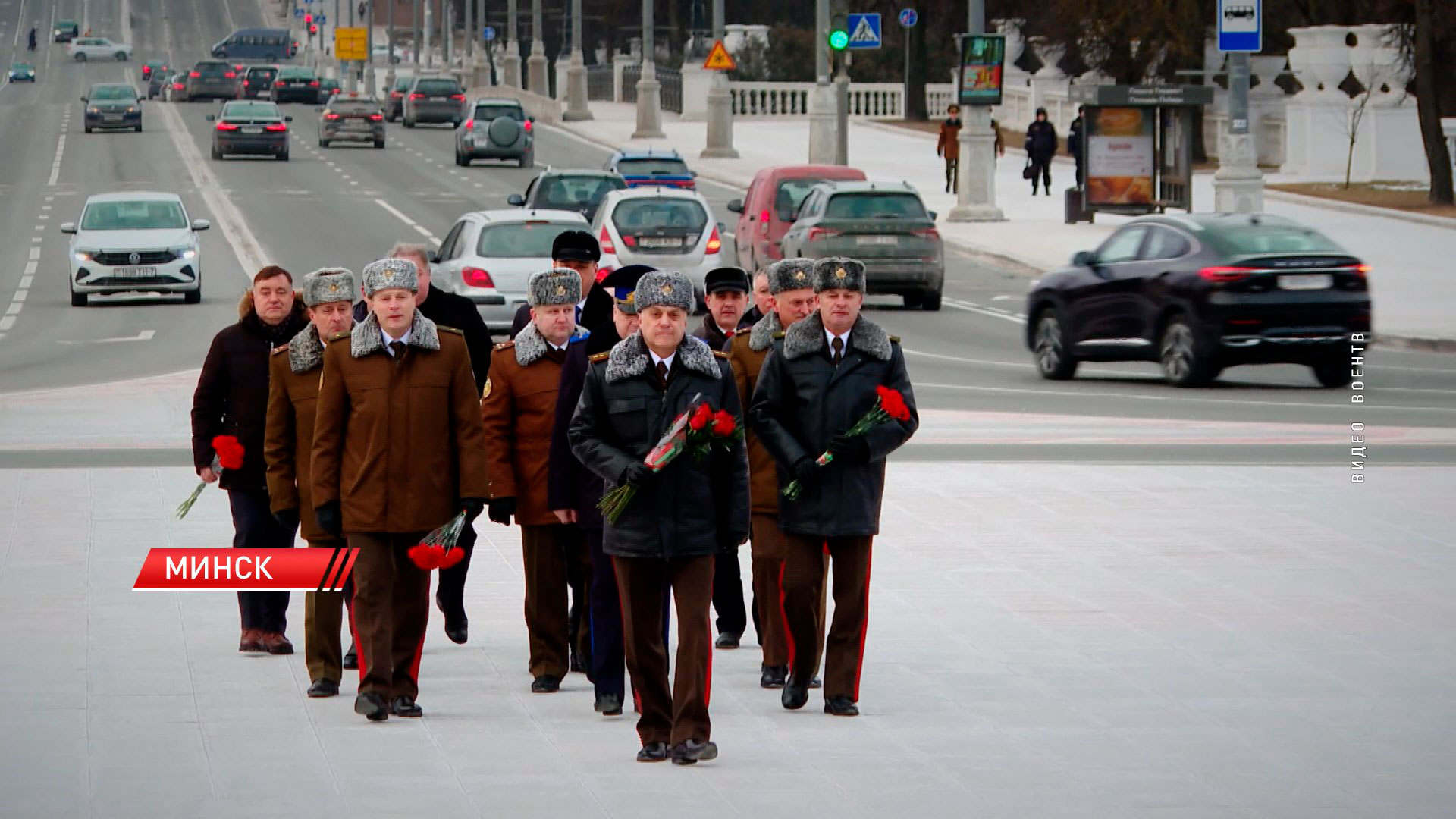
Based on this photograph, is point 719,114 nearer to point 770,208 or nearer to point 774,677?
point 770,208

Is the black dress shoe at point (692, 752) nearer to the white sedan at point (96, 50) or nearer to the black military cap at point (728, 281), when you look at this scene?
the black military cap at point (728, 281)

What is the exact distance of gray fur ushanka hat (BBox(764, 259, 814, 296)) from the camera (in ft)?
30.8

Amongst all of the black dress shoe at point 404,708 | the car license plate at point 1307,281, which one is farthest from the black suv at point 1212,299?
the black dress shoe at point 404,708

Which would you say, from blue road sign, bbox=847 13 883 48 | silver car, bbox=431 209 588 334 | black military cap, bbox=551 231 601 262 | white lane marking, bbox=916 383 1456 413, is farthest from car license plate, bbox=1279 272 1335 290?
blue road sign, bbox=847 13 883 48

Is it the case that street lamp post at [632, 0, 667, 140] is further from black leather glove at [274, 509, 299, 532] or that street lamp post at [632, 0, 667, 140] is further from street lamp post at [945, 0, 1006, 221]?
black leather glove at [274, 509, 299, 532]

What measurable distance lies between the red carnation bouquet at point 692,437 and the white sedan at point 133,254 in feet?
84.2

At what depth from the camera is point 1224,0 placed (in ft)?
103

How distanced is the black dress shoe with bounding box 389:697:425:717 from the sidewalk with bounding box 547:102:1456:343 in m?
18.8

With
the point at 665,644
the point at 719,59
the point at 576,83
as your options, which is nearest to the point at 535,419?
the point at 665,644

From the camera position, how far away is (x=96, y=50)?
128375 millimetres

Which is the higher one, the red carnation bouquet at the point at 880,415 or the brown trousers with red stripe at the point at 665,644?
the red carnation bouquet at the point at 880,415

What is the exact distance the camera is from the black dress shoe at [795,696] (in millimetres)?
9250

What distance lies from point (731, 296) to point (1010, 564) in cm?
325

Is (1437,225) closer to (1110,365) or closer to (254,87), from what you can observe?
(1110,365)
